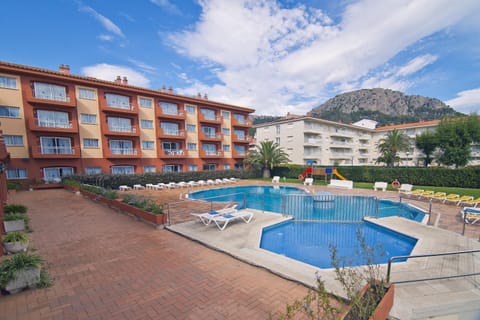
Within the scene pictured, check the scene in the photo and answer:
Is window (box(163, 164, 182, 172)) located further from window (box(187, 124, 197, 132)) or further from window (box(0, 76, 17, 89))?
window (box(0, 76, 17, 89))

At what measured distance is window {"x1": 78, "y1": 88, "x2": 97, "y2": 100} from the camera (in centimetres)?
2161

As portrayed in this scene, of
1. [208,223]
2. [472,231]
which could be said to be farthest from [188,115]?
[472,231]

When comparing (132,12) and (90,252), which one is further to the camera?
(132,12)

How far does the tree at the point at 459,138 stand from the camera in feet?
87.2

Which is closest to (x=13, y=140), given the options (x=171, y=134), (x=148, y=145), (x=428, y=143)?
(x=148, y=145)

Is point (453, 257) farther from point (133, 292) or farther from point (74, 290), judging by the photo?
point (74, 290)

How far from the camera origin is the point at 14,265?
3762 millimetres

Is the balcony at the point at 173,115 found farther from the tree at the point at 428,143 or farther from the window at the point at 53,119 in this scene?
the tree at the point at 428,143

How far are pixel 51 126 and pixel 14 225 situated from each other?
18.1 meters

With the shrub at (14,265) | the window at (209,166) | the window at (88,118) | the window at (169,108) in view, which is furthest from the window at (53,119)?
the shrub at (14,265)

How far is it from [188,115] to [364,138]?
44.1 meters

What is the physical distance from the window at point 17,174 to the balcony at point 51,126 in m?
4.13

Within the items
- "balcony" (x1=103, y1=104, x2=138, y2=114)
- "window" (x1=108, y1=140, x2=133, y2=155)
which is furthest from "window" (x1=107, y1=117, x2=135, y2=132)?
"window" (x1=108, y1=140, x2=133, y2=155)

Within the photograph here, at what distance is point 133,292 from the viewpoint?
12.3ft
